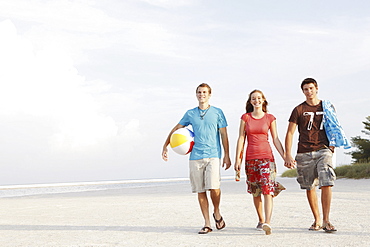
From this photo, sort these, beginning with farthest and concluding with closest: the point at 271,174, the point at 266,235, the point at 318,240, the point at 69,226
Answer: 1. the point at 69,226
2. the point at 271,174
3. the point at 266,235
4. the point at 318,240

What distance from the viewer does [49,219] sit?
7.91m

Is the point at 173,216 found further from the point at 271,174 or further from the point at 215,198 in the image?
the point at 271,174

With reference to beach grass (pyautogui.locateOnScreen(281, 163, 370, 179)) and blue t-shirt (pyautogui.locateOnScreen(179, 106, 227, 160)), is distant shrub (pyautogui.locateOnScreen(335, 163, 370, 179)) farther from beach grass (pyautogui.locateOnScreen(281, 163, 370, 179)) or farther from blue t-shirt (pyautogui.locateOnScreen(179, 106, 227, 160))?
blue t-shirt (pyautogui.locateOnScreen(179, 106, 227, 160))

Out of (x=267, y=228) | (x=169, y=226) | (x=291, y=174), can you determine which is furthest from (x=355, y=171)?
(x=267, y=228)

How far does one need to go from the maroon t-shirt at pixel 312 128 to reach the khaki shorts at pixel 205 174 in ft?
3.86

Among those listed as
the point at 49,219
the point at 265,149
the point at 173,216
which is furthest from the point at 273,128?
the point at 49,219

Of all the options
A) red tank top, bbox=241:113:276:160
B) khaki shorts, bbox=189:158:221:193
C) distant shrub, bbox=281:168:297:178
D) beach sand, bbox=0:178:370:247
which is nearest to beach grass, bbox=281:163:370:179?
distant shrub, bbox=281:168:297:178

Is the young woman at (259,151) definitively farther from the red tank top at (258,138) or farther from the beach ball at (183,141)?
the beach ball at (183,141)

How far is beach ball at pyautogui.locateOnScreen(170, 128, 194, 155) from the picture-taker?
6453 mm

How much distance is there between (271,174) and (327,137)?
888mm

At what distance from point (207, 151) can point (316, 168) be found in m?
1.44

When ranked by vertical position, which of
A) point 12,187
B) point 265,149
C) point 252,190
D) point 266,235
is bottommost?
point 12,187

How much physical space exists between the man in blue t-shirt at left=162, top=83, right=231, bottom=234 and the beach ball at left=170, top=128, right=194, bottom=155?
0.07 metres

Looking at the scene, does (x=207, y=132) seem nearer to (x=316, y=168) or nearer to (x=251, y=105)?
(x=251, y=105)
